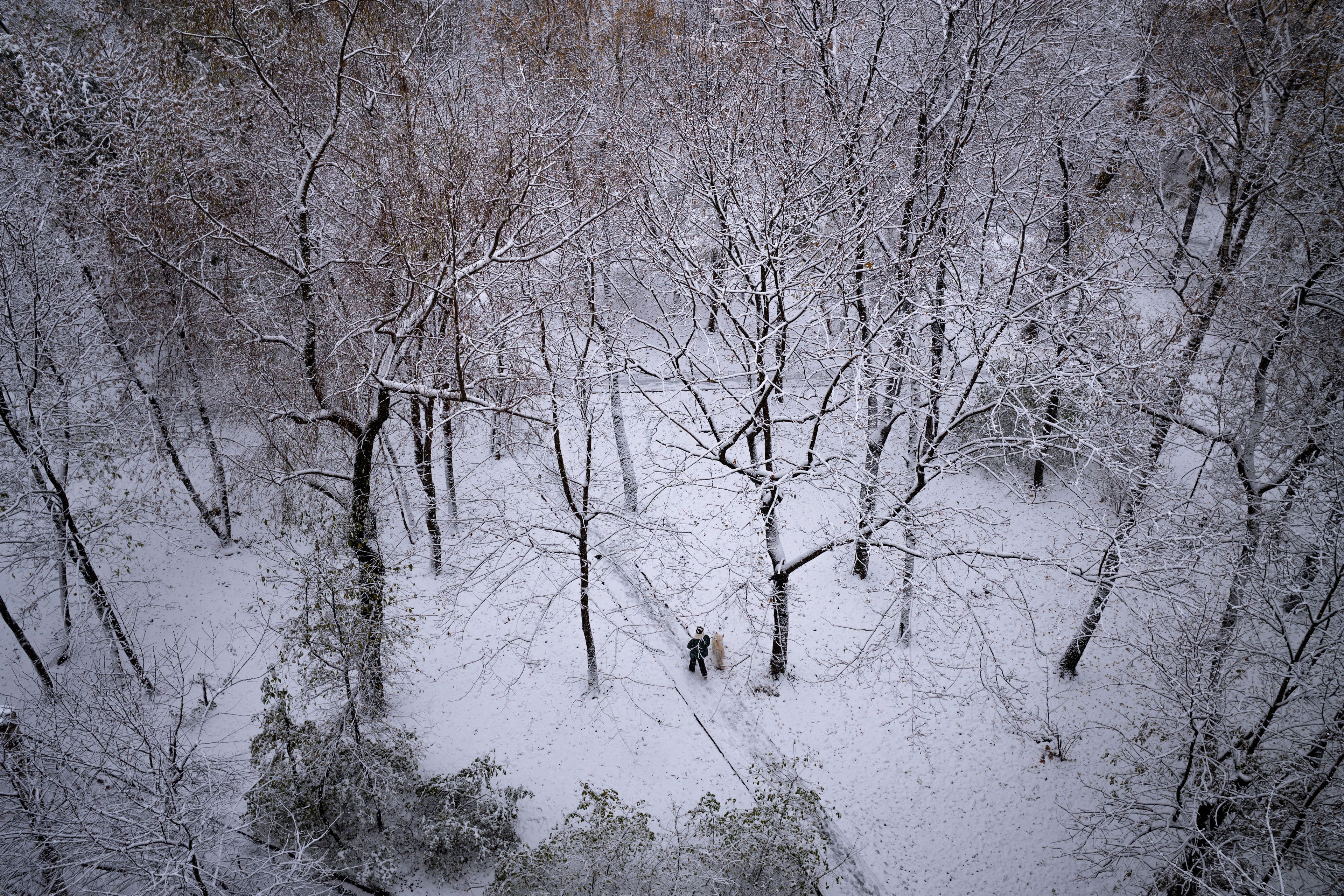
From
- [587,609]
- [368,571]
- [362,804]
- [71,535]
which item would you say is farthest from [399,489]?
[362,804]

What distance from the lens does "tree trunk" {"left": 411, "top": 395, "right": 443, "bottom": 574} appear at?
13.2 m

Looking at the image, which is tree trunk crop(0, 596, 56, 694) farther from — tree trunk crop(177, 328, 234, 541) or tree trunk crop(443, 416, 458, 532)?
tree trunk crop(443, 416, 458, 532)

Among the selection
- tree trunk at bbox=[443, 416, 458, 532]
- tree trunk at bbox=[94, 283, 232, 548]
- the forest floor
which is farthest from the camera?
tree trunk at bbox=[443, 416, 458, 532]

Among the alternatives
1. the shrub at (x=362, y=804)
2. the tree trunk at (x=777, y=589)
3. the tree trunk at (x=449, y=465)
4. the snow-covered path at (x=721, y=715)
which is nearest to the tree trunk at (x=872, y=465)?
the tree trunk at (x=777, y=589)

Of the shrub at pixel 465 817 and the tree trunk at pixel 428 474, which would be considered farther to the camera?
the tree trunk at pixel 428 474

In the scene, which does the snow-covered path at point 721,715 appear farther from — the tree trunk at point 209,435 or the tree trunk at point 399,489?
the tree trunk at point 209,435

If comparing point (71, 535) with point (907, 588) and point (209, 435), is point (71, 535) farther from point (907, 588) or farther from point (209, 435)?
point (907, 588)

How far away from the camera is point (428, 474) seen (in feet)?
45.2

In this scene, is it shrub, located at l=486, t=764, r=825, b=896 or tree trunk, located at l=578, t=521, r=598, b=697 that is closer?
shrub, located at l=486, t=764, r=825, b=896

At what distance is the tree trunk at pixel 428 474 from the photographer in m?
13.2

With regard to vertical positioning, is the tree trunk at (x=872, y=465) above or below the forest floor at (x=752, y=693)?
above

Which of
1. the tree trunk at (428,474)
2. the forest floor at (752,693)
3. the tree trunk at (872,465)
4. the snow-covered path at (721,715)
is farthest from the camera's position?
the tree trunk at (428,474)

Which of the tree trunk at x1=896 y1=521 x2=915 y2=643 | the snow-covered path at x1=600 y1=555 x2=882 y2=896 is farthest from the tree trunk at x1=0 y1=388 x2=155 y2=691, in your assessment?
the tree trunk at x1=896 y1=521 x2=915 y2=643

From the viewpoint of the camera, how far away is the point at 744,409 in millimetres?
10586
